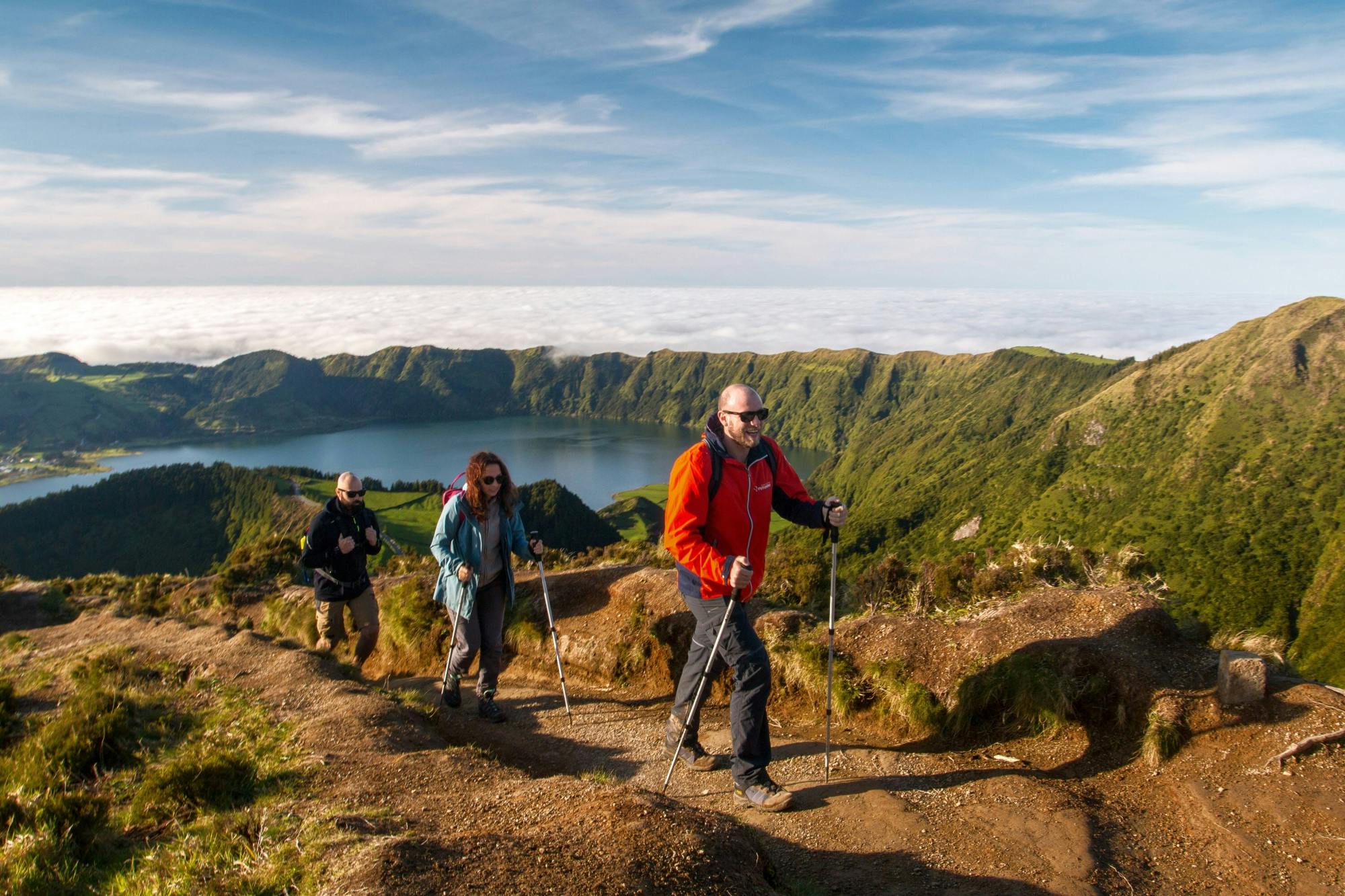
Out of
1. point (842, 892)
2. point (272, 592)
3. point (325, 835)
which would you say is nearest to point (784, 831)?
point (842, 892)

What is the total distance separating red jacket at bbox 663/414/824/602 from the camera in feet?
19.2

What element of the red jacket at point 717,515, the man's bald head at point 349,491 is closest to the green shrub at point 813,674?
the red jacket at point 717,515

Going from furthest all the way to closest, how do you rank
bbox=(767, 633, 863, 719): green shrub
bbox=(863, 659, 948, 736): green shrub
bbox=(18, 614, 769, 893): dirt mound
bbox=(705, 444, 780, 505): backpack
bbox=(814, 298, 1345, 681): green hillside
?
bbox=(814, 298, 1345, 681): green hillside, bbox=(767, 633, 863, 719): green shrub, bbox=(863, 659, 948, 736): green shrub, bbox=(705, 444, 780, 505): backpack, bbox=(18, 614, 769, 893): dirt mound

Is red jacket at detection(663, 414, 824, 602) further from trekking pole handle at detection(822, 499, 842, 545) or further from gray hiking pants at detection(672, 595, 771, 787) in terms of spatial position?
A: gray hiking pants at detection(672, 595, 771, 787)

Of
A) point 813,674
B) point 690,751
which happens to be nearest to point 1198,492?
point 813,674

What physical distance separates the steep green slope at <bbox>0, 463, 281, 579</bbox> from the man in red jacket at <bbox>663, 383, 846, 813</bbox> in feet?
425

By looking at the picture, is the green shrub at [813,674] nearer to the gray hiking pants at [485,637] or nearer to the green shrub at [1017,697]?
the green shrub at [1017,697]

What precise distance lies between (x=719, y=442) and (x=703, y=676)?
6.95 ft

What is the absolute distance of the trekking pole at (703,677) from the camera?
19.5ft

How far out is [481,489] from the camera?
27.7 feet

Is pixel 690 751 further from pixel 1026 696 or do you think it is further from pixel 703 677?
pixel 1026 696

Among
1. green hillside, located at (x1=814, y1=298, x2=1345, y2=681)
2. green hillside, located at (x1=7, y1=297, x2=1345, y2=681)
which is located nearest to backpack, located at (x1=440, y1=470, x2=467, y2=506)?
green hillside, located at (x1=7, y1=297, x2=1345, y2=681)

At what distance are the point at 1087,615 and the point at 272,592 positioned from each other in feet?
51.3

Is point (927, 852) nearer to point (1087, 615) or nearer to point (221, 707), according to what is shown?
point (1087, 615)
